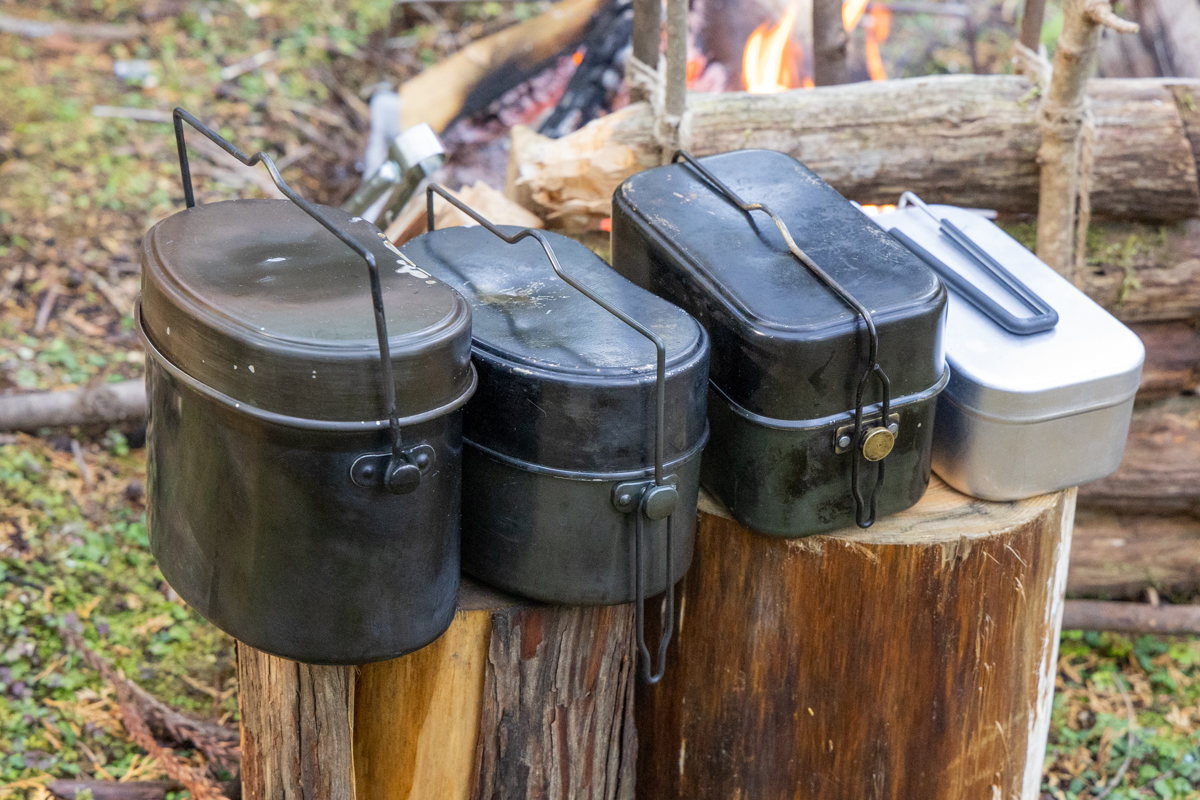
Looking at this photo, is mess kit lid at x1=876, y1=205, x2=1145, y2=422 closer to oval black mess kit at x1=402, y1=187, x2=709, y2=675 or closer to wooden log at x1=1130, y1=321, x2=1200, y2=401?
oval black mess kit at x1=402, y1=187, x2=709, y2=675

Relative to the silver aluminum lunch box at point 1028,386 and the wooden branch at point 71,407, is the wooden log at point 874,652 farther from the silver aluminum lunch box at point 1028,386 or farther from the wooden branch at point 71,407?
the wooden branch at point 71,407

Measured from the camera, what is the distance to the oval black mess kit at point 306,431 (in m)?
1.36

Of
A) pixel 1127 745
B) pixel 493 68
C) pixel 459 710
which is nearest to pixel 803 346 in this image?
pixel 459 710

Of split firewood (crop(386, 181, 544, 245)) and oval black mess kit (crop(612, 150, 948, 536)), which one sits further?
split firewood (crop(386, 181, 544, 245))

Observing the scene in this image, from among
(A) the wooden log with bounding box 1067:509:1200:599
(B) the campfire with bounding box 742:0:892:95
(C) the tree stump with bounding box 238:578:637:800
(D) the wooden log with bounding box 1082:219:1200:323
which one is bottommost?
(A) the wooden log with bounding box 1067:509:1200:599

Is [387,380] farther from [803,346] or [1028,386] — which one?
[1028,386]

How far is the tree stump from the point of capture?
182cm

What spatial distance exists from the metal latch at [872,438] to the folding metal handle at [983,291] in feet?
1.25

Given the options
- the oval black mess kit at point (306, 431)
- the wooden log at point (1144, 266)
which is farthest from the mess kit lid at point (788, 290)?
the wooden log at point (1144, 266)

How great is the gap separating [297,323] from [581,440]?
42 centimetres

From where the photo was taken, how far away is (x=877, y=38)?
15.5ft

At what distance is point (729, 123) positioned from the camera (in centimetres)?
282

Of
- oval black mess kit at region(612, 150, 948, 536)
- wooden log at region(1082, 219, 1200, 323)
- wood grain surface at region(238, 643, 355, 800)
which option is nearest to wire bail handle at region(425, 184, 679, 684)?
oval black mess kit at region(612, 150, 948, 536)

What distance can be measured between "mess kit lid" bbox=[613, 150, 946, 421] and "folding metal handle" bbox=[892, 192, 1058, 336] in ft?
0.77
